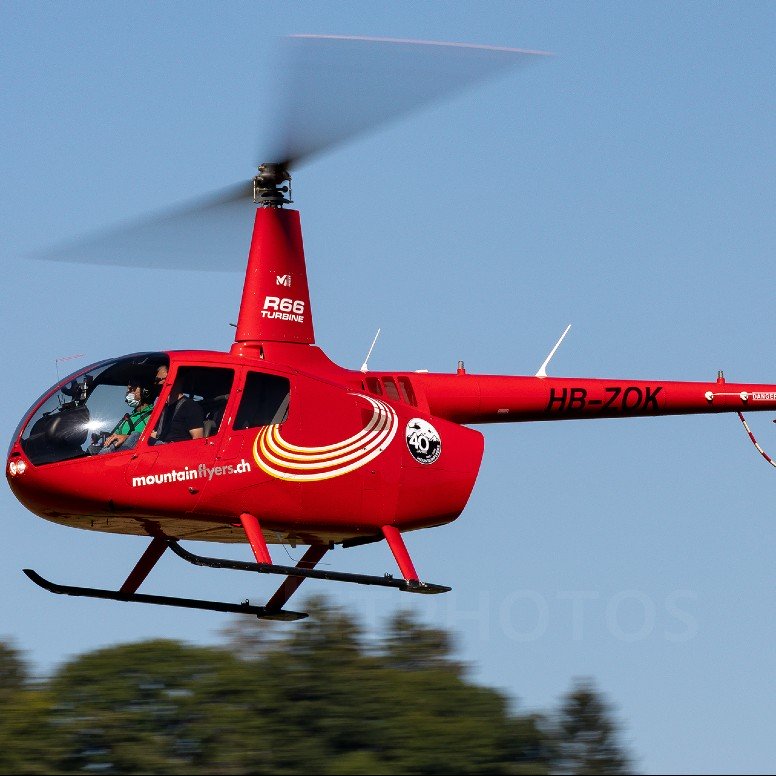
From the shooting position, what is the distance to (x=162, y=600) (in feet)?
58.5

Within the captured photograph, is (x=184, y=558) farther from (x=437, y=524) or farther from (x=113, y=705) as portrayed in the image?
(x=113, y=705)

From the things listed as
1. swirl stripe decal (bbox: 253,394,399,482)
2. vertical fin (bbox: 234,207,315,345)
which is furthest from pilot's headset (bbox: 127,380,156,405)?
vertical fin (bbox: 234,207,315,345)

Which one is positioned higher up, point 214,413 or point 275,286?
point 275,286

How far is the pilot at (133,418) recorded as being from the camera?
53.6 ft

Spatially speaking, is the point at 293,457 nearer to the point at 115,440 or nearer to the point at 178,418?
the point at 178,418

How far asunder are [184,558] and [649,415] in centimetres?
629

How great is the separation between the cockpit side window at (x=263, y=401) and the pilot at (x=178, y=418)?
423mm

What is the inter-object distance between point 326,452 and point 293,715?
1547 centimetres

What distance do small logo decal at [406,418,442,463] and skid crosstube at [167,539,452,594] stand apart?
59.6 inches

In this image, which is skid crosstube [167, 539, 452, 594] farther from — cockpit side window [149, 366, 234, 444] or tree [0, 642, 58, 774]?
tree [0, 642, 58, 774]

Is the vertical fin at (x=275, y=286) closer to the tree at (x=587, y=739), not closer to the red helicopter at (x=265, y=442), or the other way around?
the red helicopter at (x=265, y=442)

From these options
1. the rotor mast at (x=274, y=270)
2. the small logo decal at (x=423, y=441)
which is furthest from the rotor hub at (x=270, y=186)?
the small logo decal at (x=423, y=441)

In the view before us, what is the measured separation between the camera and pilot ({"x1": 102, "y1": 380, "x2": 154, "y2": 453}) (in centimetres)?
1634

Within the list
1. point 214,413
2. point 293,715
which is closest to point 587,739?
point 293,715
